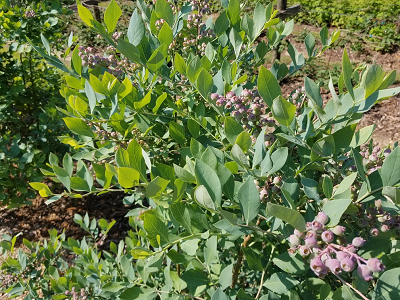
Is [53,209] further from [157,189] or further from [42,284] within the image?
[157,189]

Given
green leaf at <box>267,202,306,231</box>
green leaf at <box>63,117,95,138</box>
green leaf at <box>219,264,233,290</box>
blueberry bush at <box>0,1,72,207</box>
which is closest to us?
green leaf at <box>267,202,306,231</box>

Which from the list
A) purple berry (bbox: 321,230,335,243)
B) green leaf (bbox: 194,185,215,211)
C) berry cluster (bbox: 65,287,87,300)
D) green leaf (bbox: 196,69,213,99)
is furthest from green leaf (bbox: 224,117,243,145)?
berry cluster (bbox: 65,287,87,300)

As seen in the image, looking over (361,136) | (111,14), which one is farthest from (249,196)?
(111,14)

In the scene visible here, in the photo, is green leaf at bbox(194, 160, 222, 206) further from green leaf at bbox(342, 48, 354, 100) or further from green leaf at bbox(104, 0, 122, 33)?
green leaf at bbox(104, 0, 122, 33)

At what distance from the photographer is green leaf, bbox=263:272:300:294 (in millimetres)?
928

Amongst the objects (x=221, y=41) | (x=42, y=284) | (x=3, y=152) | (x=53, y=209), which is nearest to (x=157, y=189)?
(x=221, y=41)

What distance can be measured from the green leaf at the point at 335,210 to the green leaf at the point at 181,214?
0.32 metres

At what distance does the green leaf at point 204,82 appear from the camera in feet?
2.85

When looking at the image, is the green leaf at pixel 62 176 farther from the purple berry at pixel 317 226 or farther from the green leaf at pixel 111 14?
the purple berry at pixel 317 226

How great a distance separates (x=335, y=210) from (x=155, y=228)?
0.43 metres

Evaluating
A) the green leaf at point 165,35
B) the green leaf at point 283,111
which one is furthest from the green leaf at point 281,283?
the green leaf at point 165,35

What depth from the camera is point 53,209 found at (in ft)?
12.6

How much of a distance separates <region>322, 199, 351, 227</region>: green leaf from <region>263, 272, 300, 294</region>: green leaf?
31cm

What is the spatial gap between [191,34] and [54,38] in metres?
2.28
